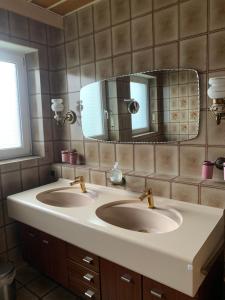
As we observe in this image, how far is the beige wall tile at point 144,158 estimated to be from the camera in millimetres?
1551

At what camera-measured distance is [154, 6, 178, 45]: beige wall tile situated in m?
1.36

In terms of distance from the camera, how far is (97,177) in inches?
68.6

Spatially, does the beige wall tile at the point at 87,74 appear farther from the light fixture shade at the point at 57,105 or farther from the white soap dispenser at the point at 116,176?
the white soap dispenser at the point at 116,176

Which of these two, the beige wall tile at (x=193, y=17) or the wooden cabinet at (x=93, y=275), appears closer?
the wooden cabinet at (x=93, y=275)

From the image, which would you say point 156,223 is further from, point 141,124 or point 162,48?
point 162,48

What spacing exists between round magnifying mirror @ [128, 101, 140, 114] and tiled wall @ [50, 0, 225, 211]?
219 mm

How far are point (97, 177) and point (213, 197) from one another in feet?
2.68

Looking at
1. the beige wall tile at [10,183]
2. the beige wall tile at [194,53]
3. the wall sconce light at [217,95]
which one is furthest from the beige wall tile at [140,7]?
the beige wall tile at [10,183]

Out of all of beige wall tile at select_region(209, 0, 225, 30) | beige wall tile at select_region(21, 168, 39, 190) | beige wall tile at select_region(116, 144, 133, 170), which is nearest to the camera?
beige wall tile at select_region(209, 0, 225, 30)

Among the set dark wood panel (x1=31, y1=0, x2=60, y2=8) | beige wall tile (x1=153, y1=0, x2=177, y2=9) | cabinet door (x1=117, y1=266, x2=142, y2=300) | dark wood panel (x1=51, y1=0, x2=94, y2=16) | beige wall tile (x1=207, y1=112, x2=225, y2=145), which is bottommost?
cabinet door (x1=117, y1=266, x2=142, y2=300)

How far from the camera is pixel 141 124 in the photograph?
1.54 m

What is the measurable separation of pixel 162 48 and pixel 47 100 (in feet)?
3.48

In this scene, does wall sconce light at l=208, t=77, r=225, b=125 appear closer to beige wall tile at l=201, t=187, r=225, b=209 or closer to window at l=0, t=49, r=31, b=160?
beige wall tile at l=201, t=187, r=225, b=209

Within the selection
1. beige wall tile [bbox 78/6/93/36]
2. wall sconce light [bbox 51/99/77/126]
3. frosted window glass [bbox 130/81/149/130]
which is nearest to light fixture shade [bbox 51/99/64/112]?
wall sconce light [bbox 51/99/77/126]
